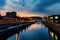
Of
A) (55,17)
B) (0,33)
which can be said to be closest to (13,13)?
(55,17)

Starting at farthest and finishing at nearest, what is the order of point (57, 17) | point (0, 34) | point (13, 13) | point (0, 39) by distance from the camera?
point (13, 13) → point (57, 17) → point (0, 34) → point (0, 39)

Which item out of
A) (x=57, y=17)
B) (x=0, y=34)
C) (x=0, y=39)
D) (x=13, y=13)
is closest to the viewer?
(x=0, y=39)

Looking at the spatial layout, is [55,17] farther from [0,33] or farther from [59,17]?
[0,33]

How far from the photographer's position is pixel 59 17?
13588cm

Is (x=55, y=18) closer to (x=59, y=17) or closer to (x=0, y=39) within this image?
(x=59, y=17)

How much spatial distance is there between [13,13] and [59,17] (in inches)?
3111

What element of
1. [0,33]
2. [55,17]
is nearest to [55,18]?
[55,17]

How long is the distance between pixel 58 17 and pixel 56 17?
6.53ft

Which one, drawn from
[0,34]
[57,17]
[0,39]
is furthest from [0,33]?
[57,17]

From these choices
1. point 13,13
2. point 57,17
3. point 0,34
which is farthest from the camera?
point 13,13

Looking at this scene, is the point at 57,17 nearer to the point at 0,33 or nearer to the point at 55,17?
the point at 55,17

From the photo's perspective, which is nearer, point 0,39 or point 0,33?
point 0,39

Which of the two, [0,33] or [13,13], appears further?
[13,13]

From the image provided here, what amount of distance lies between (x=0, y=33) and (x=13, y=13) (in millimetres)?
165370
